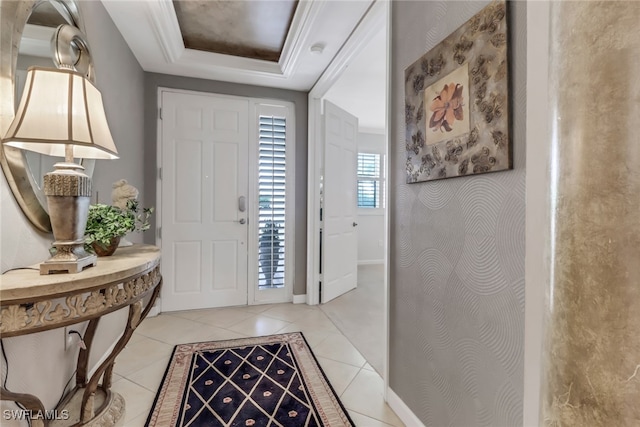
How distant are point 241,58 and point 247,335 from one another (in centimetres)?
258

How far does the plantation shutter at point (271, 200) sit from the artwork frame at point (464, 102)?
2041 mm

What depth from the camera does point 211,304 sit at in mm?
3096

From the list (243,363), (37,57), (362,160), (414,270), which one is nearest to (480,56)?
(414,270)

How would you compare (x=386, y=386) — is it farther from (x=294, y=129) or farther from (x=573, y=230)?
(x=294, y=129)

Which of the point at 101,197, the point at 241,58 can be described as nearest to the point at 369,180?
the point at 241,58

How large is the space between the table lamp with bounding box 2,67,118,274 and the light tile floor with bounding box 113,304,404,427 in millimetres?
1020

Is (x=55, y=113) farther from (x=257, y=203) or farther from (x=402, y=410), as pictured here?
(x=257, y=203)

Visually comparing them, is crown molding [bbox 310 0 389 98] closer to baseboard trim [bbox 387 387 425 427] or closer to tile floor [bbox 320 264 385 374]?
tile floor [bbox 320 264 385 374]

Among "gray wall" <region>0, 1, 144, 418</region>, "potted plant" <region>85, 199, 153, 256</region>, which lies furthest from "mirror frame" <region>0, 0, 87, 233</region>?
"potted plant" <region>85, 199, 153, 256</region>

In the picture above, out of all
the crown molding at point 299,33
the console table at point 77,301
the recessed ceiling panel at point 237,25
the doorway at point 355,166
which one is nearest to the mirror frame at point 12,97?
the console table at point 77,301

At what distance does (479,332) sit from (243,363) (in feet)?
5.16

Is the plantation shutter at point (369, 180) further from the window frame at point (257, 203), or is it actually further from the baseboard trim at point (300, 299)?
the baseboard trim at point (300, 299)

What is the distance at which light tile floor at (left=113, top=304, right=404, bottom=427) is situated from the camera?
1603 millimetres

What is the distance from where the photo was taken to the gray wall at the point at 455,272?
3.05ft
